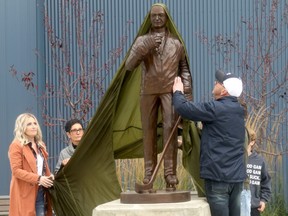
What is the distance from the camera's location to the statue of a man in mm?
8734

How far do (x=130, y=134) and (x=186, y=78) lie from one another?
108 cm

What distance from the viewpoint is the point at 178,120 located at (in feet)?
28.7

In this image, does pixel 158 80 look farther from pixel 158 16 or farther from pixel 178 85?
pixel 158 16

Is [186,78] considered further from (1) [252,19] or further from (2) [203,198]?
(1) [252,19]

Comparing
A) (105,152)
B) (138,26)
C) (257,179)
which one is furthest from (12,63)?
(257,179)

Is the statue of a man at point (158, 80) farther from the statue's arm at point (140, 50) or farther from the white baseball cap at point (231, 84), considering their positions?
the white baseball cap at point (231, 84)

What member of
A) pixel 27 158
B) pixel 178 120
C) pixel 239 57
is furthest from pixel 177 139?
pixel 239 57

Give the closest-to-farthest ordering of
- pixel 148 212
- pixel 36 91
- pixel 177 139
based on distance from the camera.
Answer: pixel 148 212, pixel 177 139, pixel 36 91

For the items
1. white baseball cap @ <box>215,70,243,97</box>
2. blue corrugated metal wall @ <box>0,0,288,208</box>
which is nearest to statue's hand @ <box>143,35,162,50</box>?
white baseball cap @ <box>215,70,243,97</box>

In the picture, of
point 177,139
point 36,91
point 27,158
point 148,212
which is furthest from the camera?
point 36,91

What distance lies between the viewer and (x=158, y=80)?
8.74 m

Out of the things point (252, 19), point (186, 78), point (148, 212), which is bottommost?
point (148, 212)

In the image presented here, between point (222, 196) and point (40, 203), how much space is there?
2.16 meters

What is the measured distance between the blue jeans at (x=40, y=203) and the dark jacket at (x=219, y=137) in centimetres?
200
